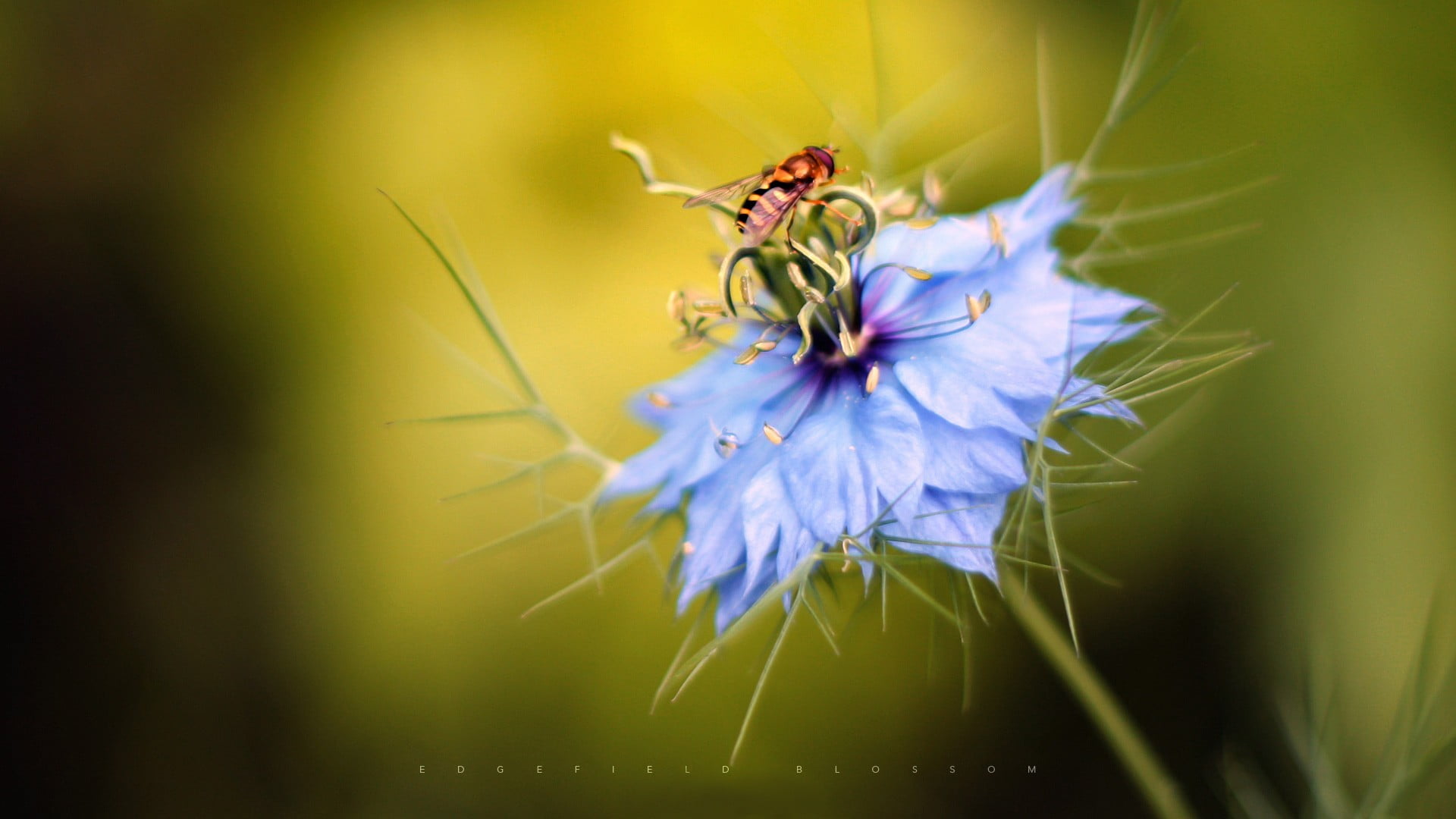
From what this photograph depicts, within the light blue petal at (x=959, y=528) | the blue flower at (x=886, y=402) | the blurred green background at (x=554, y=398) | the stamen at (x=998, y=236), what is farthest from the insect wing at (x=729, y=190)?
the blurred green background at (x=554, y=398)

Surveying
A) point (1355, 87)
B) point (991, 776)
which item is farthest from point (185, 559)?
point (1355, 87)

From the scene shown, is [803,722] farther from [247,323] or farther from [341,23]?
[341,23]

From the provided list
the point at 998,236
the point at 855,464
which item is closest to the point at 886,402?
the point at 855,464

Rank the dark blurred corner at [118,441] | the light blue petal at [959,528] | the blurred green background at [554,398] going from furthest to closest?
the dark blurred corner at [118,441]
the blurred green background at [554,398]
the light blue petal at [959,528]

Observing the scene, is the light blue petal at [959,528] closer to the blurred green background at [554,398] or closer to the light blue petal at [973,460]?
the light blue petal at [973,460]

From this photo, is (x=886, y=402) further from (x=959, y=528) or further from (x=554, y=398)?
(x=554, y=398)

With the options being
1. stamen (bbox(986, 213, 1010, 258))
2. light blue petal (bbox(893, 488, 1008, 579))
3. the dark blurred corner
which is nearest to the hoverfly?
stamen (bbox(986, 213, 1010, 258))

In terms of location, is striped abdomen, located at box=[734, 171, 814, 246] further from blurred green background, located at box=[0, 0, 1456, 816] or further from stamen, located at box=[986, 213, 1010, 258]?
blurred green background, located at box=[0, 0, 1456, 816]
